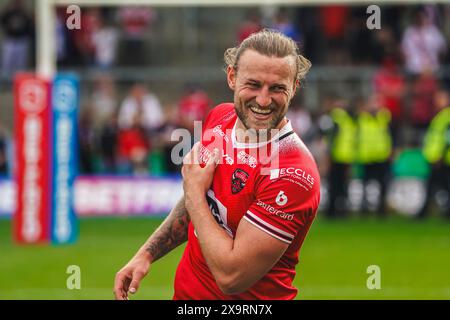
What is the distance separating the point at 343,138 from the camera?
19.3 metres

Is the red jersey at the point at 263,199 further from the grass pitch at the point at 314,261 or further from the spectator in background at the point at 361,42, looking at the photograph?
the spectator in background at the point at 361,42

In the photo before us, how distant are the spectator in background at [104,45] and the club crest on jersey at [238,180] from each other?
16.7 meters

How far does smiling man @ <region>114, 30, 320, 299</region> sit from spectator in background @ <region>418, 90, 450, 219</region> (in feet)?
45.5

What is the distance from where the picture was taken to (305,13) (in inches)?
859

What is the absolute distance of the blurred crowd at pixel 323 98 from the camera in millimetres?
19172

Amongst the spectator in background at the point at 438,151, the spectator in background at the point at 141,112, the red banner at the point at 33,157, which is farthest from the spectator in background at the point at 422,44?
the red banner at the point at 33,157

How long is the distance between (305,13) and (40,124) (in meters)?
8.50

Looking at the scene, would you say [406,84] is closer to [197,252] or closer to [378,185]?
[378,185]

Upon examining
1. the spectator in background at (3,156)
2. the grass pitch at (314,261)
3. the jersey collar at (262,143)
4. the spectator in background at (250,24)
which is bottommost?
the grass pitch at (314,261)

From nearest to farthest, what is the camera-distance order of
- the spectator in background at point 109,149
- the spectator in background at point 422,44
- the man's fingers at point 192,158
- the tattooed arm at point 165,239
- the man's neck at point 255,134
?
the man's neck at point 255,134 → the man's fingers at point 192,158 → the tattooed arm at point 165,239 → the spectator in background at point 109,149 → the spectator in background at point 422,44

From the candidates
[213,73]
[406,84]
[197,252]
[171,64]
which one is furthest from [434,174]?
[197,252]

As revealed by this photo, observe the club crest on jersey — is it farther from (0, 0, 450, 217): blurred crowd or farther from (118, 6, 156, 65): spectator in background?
(118, 6, 156, 65): spectator in background

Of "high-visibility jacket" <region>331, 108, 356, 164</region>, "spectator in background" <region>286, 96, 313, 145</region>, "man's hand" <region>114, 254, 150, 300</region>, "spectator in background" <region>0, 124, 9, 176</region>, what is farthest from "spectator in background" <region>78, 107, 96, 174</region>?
"man's hand" <region>114, 254, 150, 300</region>

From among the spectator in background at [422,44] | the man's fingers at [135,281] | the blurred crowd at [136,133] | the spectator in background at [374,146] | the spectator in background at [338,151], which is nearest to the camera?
the man's fingers at [135,281]
